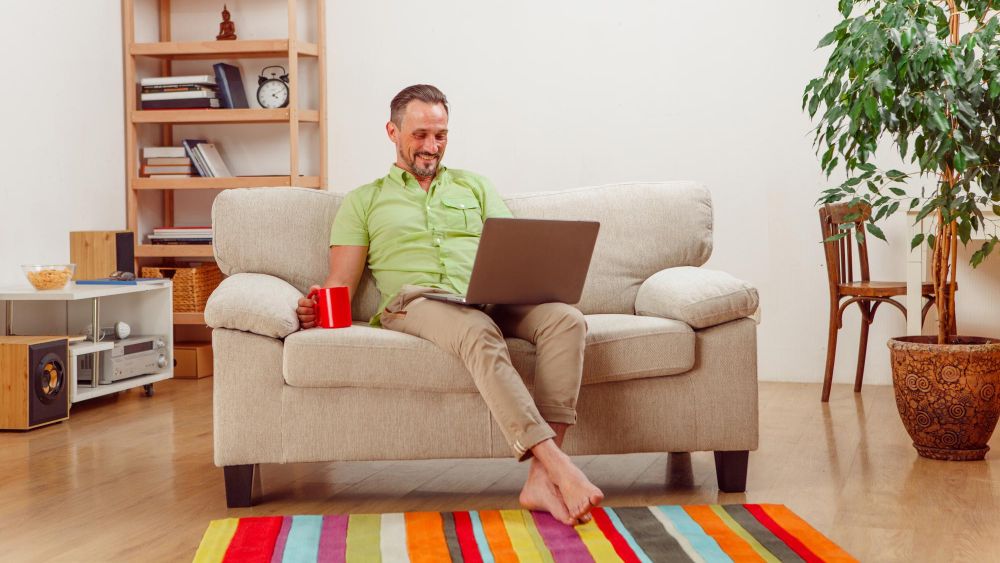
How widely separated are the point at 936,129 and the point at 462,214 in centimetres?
135

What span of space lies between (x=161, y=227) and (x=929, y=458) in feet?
12.6

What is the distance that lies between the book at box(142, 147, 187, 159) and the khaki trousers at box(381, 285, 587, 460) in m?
2.86

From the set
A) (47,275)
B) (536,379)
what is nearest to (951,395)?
(536,379)

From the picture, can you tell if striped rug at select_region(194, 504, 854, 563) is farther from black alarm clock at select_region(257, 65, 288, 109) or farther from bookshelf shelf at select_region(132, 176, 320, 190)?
black alarm clock at select_region(257, 65, 288, 109)

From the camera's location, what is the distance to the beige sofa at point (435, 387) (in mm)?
2656

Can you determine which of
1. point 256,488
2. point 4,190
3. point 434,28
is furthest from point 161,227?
point 256,488

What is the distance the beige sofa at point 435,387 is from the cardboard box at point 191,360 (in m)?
2.18

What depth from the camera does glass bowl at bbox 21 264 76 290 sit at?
13.3ft

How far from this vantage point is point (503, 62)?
508cm

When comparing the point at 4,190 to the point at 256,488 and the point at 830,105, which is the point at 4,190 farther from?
the point at 830,105

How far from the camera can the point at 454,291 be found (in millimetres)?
2955

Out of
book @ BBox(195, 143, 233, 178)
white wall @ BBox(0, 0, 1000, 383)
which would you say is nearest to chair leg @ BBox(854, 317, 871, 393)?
white wall @ BBox(0, 0, 1000, 383)

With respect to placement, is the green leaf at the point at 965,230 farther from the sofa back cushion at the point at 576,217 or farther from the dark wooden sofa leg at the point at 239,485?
the dark wooden sofa leg at the point at 239,485

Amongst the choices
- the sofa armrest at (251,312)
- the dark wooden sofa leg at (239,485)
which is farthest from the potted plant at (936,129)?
the dark wooden sofa leg at (239,485)
